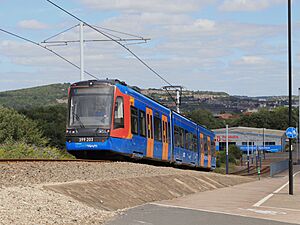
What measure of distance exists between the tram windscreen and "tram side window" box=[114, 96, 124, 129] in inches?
9.2

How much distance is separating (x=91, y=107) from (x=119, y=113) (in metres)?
1.14

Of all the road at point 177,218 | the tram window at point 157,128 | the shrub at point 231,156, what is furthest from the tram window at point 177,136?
the shrub at point 231,156

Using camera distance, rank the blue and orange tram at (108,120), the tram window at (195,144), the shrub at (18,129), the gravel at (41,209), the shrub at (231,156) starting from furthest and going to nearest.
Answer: the shrub at (231,156) → the shrub at (18,129) → the tram window at (195,144) → the blue and orange tram at (108,120) → the gravel at (41,209)

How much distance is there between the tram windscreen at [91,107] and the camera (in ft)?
80.6

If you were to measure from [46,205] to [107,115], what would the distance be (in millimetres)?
12602

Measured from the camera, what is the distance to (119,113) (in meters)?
24.6

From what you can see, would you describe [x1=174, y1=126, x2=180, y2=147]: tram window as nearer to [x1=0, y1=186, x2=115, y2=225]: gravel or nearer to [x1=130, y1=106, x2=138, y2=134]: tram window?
[x1=130, y1=106, x2=138, y2=134]: tram window

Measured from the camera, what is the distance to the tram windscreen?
80.6 ft

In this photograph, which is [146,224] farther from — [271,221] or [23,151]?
[23,151]

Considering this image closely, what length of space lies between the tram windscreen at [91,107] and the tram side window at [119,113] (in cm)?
23

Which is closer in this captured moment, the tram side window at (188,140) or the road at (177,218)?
the road at (177,218)

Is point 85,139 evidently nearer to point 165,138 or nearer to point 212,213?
point 165,138

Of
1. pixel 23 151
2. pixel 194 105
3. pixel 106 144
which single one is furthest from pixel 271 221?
pixel 194 105

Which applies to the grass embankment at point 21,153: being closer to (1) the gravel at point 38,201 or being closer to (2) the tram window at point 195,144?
(2) the tram window at point 195,144
